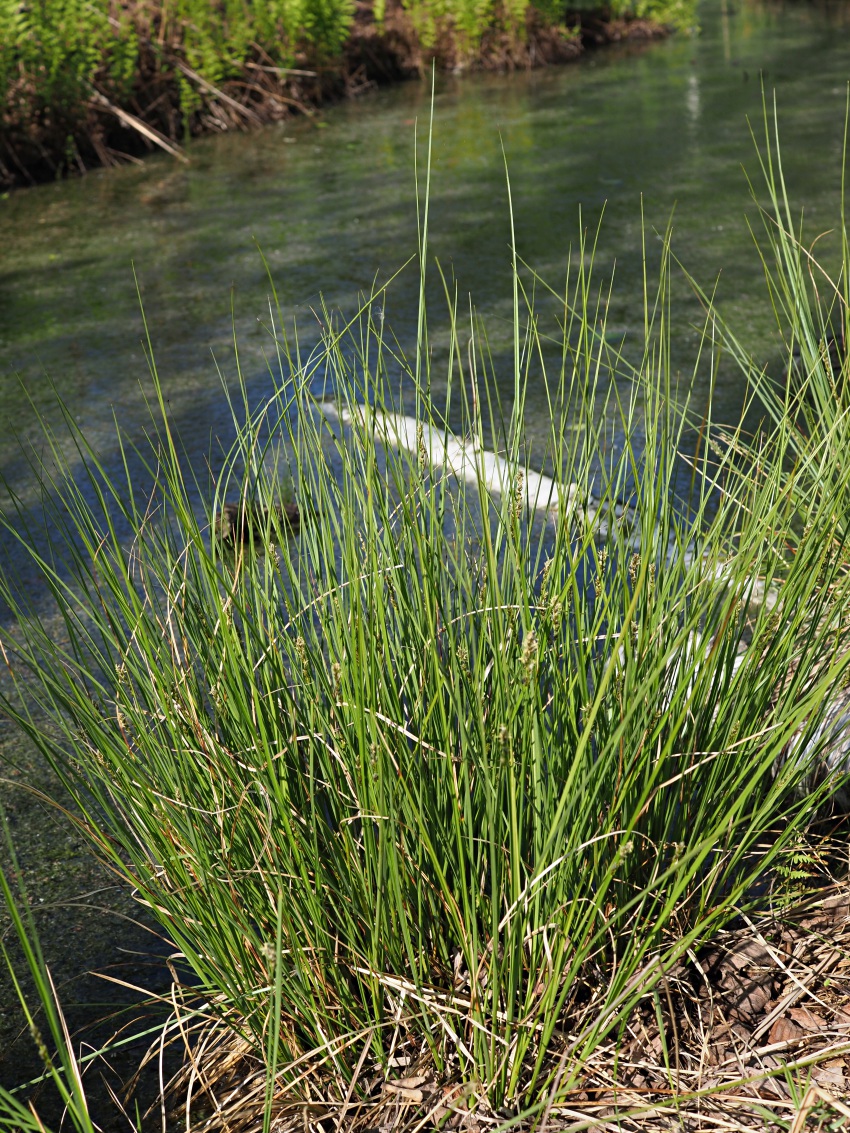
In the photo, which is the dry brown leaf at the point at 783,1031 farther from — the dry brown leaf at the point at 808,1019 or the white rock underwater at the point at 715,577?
the white rock underwater at the point at 715,577

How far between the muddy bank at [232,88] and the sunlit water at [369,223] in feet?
0.75

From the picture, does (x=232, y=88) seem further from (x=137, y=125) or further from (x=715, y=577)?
(x=715, y=577)

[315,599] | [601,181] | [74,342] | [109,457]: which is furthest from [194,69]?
[315,599]

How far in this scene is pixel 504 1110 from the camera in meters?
1.02

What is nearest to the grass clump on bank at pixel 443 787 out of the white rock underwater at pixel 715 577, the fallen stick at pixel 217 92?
the white rock underwater at pixel 715 577

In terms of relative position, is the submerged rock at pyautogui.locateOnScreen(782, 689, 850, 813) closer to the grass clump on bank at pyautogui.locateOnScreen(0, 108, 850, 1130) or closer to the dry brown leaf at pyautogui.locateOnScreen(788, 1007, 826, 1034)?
the grass clump on bank at pyautogui.locateOnScreen(0, 108, 850, 1130)

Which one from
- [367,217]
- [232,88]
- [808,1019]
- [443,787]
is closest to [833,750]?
[808,1019]

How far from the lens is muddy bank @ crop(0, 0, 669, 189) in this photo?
19.6 feet

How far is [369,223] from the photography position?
4793mm

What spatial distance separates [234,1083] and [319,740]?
1.26ft

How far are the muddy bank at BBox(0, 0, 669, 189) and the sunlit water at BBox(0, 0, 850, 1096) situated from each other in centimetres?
23

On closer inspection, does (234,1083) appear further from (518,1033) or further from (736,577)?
(736,577)

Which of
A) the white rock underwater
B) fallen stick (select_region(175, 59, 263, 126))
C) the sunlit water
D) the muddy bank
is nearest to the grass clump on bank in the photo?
the white rock underwater

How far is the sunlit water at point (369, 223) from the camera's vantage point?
11.3 ft
